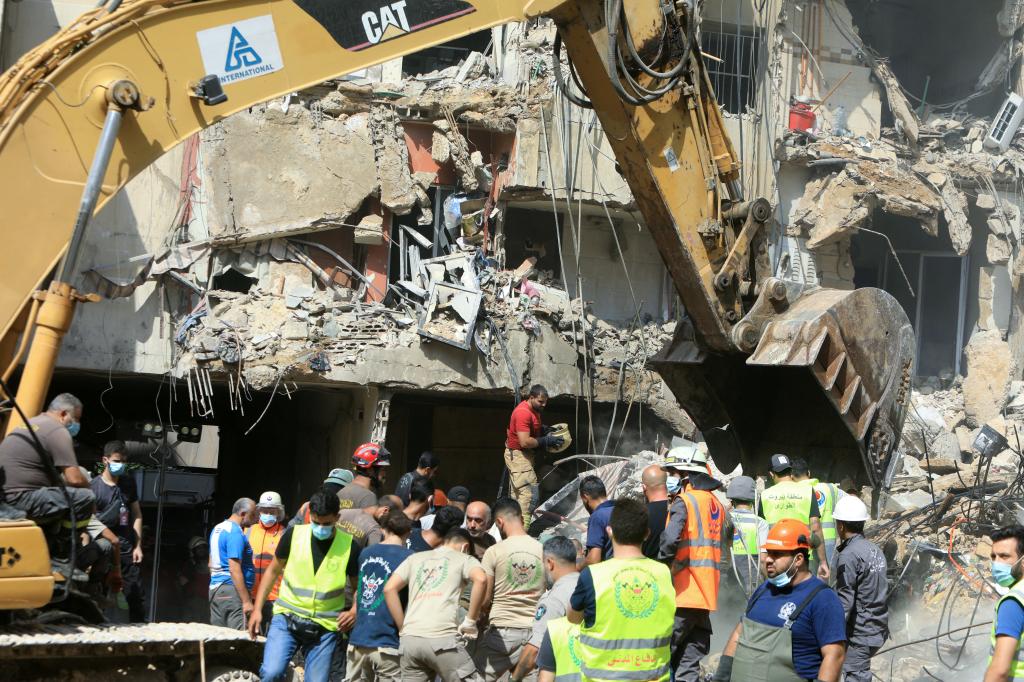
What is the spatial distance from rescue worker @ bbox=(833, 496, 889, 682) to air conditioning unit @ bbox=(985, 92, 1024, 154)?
528 inches

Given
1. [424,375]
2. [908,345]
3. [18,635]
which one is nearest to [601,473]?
[424,375]

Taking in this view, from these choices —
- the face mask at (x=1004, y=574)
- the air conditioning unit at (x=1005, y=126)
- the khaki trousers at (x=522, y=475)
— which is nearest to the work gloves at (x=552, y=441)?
the khaki trousers at (x=522, y=475)

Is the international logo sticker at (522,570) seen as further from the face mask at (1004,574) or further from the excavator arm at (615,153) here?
the face mask at (1004,574)

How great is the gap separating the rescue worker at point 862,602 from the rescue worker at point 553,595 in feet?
6.20

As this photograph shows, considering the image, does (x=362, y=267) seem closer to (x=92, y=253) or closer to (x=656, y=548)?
(x=92, y=253)

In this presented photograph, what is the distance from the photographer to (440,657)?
25.8ft

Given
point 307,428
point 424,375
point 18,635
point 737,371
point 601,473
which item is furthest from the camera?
point 307,428

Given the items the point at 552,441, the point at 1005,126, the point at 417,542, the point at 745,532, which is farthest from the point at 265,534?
the point at 1005,126

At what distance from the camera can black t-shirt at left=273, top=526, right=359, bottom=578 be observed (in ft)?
28.2

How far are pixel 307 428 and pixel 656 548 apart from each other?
37.5 ft

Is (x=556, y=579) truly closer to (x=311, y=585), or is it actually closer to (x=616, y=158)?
(x=311, y=585)

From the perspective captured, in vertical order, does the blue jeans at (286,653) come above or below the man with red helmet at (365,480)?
below

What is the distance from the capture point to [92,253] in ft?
50.2

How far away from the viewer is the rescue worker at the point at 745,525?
30.7ft
